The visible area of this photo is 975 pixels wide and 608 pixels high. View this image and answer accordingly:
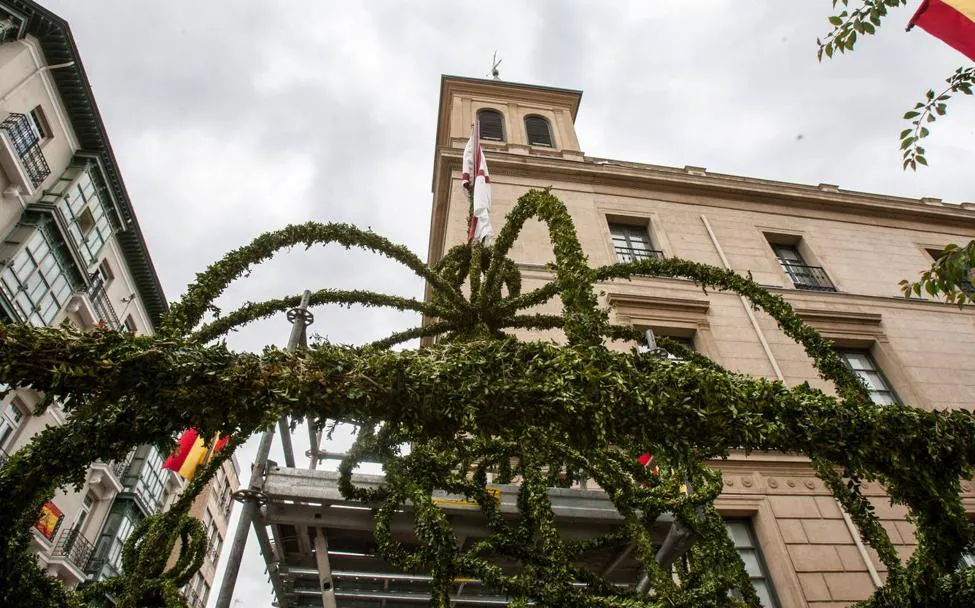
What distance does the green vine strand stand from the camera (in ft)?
10.6

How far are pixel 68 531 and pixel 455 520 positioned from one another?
2496 centimetres

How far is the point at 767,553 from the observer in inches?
368

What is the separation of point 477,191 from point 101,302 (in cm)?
2179

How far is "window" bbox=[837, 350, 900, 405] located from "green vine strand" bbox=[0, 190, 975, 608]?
28.8ft

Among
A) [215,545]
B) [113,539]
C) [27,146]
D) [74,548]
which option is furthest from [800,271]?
[215,545]

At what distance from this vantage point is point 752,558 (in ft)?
30.9

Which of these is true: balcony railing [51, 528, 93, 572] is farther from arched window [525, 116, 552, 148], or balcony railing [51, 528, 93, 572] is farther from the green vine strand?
arched window [525, 116, 552, 148]

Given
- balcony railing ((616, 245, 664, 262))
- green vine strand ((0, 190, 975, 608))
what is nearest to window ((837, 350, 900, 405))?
balcony railing ((616, 245, 664, 262))

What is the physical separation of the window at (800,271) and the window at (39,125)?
24.9 metres

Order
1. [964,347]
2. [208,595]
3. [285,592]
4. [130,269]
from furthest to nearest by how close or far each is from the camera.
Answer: [208,595], [130,269], [964,347], [285,592]

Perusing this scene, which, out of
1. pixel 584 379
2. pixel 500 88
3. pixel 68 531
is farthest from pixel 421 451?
pixel 68 531

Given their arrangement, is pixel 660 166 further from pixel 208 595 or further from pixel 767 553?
pixel 208 595

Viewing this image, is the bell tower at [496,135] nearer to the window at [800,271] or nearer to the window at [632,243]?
the window at [632,243]

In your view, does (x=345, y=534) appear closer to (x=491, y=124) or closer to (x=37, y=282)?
(x=491, y=124)
